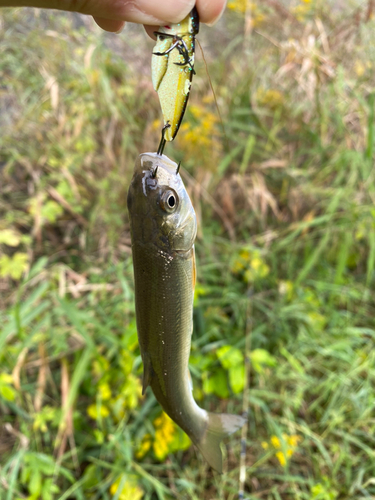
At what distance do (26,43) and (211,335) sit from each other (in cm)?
294

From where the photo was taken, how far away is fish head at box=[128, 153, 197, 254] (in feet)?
3.02

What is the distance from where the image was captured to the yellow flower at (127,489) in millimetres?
1744

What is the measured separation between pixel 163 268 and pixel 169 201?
7.3 inches

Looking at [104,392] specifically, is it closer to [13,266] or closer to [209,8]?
[13,266]

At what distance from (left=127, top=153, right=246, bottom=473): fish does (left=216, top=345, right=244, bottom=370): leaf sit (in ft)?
3.64

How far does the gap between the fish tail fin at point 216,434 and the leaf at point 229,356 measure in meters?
0.93

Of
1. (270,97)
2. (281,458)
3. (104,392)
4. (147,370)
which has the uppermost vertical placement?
(270,97)

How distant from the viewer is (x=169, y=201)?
94cm

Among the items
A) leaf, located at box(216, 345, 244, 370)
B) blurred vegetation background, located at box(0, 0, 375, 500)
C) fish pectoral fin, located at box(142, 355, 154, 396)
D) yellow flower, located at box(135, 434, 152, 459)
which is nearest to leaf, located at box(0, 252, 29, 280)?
blurred vegetation background, located at box(0, 0, 375, 500)

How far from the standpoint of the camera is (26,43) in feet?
9.86

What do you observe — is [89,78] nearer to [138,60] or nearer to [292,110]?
[138,60]

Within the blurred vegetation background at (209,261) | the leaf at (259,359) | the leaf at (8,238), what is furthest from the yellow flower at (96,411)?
the leaf at (8,238)

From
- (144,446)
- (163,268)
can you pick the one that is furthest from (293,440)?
(163,268)

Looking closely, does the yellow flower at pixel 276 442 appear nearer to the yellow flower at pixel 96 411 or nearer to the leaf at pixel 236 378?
the leaf at pixel 236 378
